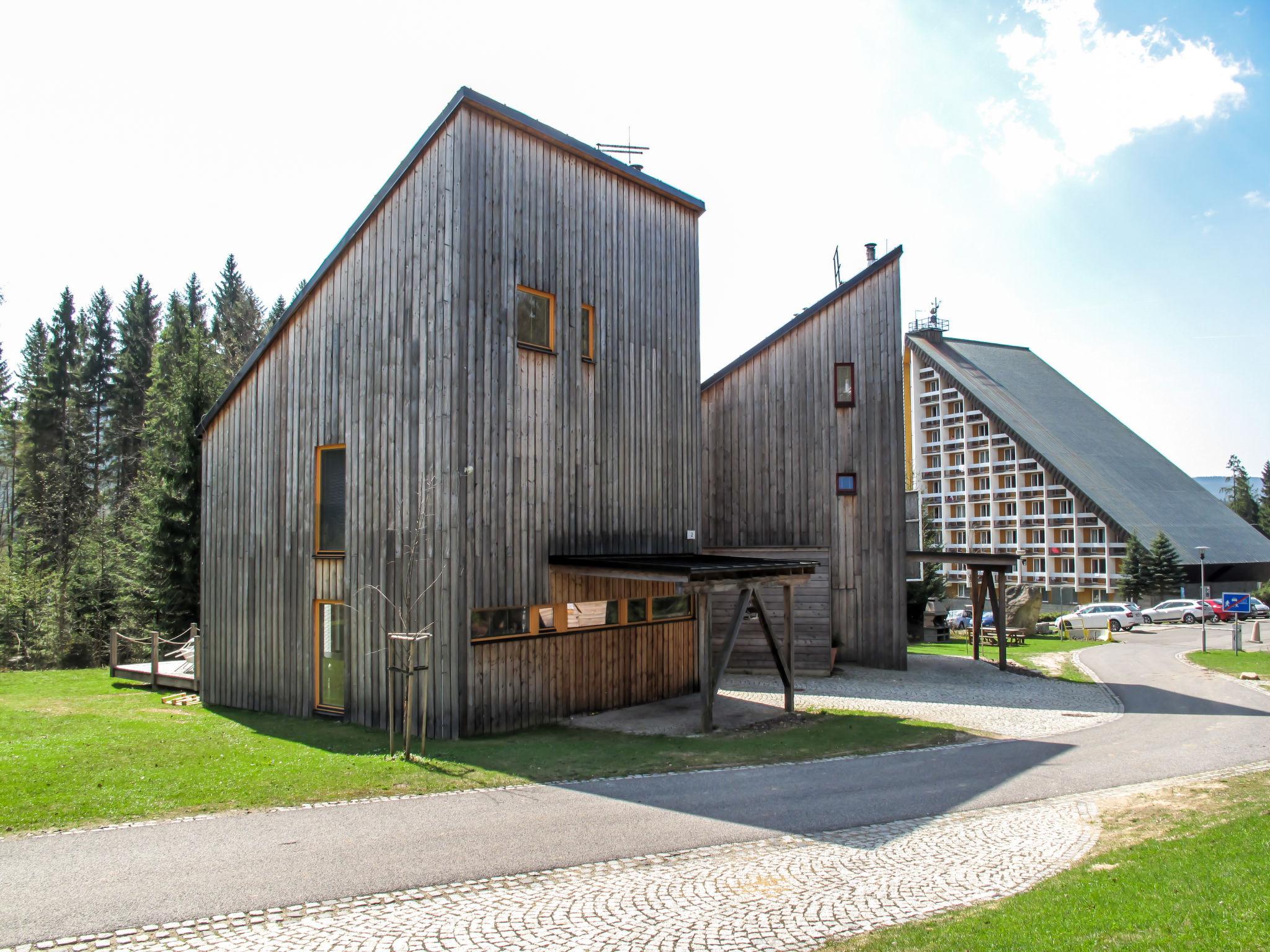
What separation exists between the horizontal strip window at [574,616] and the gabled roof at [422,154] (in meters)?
6.87

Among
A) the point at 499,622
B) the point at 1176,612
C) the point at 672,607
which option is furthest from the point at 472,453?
the point at 1176,612

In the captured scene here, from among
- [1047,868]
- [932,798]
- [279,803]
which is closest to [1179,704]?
[932,798]

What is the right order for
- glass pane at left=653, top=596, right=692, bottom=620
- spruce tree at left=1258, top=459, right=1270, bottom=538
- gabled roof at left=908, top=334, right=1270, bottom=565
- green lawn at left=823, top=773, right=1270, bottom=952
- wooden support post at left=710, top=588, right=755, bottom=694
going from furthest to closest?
spruce tree at left=1258, top=459, right=1270, bottom=538, gabled roof at left=908, top=334, right=1270, bottom=565, glass pane at left=653, top=596, right=692, bottom=620, wooden support post at left=710, top=588, right=755, bottom=694, green lawn at left=823, top=773, right=1270, bottom=952

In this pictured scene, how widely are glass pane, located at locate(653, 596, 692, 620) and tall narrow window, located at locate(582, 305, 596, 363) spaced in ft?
16.1

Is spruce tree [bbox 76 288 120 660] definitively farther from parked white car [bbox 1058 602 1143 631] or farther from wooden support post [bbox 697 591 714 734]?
parked white car [bbox 1058 602 1143 631]

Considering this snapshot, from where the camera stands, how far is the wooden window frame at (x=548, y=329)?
45.3 feet

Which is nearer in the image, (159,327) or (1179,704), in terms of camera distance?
(1179,704)

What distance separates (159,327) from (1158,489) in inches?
2549

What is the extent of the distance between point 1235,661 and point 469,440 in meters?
23.8

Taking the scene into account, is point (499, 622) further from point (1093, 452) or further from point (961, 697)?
point (1093, 452)

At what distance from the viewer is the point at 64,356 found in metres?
→ 48.2

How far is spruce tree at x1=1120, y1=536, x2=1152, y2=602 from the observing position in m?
45.4

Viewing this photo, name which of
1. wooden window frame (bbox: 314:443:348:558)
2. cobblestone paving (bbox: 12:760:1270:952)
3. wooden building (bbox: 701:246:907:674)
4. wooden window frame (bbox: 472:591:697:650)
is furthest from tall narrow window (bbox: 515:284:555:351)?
wooden building (bbox: 701:246:907:674)

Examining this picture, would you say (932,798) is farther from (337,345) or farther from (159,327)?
(159,327)
